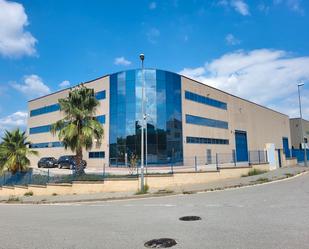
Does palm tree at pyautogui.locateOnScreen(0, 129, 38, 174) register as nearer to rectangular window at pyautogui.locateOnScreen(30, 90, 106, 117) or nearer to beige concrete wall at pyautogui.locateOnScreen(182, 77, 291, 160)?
beige concrete wall at pyautogui.locateOnScreen(182, 77, 291, 160)

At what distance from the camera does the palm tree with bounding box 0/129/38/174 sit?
28391 mm

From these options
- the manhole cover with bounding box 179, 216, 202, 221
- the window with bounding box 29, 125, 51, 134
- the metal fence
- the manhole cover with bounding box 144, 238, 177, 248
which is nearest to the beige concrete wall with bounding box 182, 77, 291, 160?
the metal fence

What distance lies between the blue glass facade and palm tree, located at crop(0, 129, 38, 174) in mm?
14032

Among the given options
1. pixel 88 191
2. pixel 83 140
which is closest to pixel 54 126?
pixel 83 140

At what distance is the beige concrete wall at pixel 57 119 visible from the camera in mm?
43031

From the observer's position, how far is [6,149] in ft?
95.2

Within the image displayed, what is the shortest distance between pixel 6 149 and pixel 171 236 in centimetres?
2630

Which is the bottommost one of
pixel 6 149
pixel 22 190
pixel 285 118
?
pixel 22 190

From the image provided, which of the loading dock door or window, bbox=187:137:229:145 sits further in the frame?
the loading dock door

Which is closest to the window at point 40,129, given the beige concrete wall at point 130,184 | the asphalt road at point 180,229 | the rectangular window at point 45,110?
the rectangular window at point 45,110

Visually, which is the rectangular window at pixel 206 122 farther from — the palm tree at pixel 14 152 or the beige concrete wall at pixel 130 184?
the palm tree at pixel 14 152

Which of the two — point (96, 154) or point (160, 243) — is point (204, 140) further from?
point (160, 243)

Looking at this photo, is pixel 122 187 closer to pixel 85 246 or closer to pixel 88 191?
pixel 88 191

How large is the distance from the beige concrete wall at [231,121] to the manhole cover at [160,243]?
35.9m
